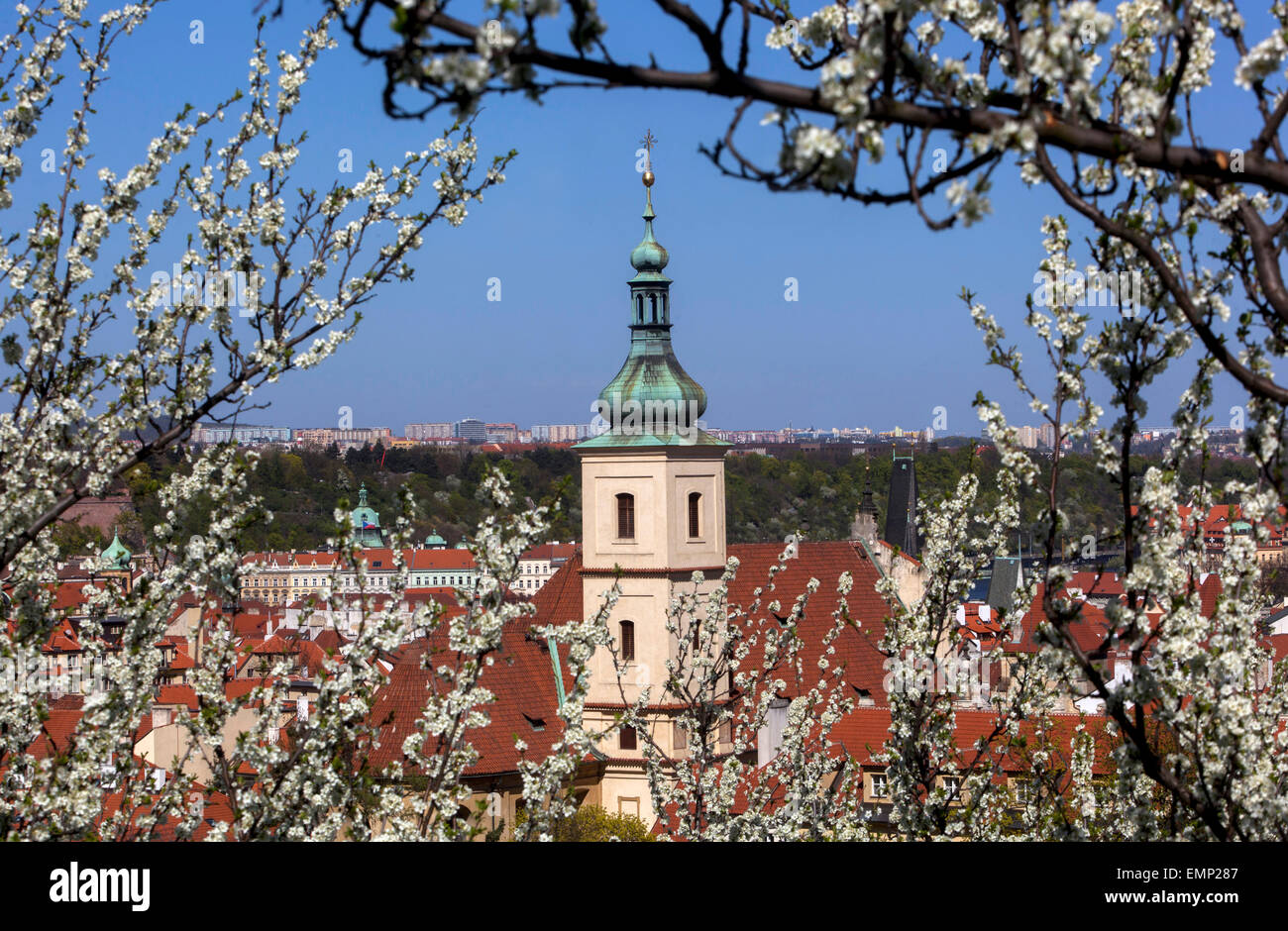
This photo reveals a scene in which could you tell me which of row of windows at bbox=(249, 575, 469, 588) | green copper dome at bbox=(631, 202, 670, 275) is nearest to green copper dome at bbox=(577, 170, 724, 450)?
green copper dome at bbox=(631, 202, 670, 275)

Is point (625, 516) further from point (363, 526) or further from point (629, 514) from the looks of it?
point (363, 526)

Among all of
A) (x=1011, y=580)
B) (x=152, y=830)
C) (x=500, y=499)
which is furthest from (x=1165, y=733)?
(x=1011, y=580)

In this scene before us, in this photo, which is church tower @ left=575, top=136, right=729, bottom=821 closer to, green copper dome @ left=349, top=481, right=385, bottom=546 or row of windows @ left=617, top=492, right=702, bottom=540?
row of windows @ left=617, top=492, right=702, bottom=540

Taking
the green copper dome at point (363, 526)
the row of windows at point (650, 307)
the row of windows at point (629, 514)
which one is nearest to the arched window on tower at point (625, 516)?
the row of windows at point (629, 514)

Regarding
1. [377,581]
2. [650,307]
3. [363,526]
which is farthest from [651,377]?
[377,581]
